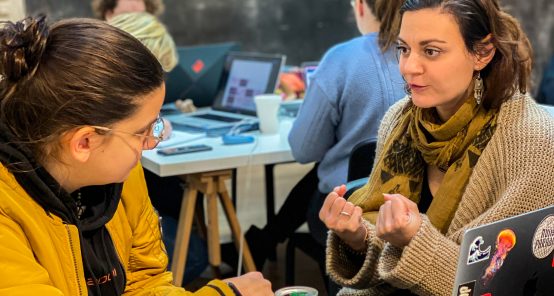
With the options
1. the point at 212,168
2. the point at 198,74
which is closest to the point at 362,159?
the point at 212,168

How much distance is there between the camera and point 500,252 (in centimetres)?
126

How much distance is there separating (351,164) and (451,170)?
669 mm

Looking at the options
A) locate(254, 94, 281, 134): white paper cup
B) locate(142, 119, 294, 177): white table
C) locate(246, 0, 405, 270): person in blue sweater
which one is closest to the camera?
locate(246, 0, 405, 270): person in blue sweater

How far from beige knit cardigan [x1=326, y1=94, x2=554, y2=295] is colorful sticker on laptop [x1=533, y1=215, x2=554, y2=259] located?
21 cm

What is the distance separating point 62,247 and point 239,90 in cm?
229

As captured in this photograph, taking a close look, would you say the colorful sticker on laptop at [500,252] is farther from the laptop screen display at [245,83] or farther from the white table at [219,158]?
the laptop screen display at [245,83]

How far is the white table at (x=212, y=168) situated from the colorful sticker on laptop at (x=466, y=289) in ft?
5.34

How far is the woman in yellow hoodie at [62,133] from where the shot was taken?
127cm

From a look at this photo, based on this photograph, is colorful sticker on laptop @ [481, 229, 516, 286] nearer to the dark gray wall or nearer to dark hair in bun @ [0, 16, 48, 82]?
dark hair in bun @ [0, 16, 48, 82]

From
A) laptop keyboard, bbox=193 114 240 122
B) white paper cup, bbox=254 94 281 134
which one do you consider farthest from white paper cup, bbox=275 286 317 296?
laptop keyboard, bbox=193 114 240 122

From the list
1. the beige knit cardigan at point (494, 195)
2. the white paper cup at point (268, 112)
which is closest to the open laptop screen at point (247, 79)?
the white paper cup at point (268, 112)

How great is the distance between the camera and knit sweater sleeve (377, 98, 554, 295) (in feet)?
5.19

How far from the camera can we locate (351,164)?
7.82ft

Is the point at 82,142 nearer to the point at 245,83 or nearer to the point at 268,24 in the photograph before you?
the point at 245,83
